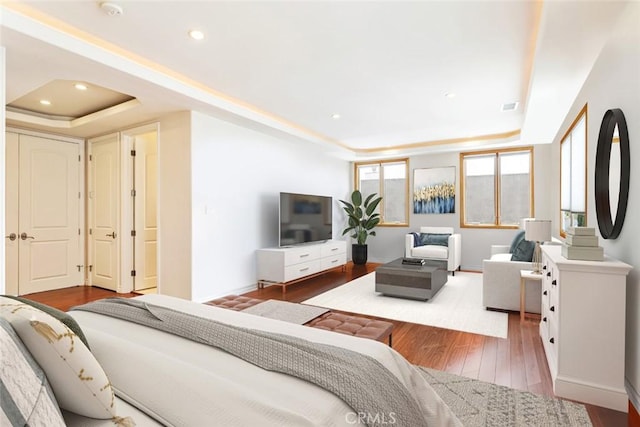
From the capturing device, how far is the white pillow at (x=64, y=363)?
746 millimetres

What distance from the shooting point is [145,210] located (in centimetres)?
511

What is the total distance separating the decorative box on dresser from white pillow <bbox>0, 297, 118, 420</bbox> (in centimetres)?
243

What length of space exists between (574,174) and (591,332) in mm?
2268

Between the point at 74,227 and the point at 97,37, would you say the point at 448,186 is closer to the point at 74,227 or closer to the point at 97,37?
the point at 97,37

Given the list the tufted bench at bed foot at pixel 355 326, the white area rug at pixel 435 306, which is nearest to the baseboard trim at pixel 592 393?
the white area rug at pixel 435 306

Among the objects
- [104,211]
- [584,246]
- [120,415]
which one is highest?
[104,211]

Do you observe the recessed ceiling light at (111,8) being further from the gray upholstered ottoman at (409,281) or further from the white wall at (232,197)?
the gray upholstered ottoman at (409,281)

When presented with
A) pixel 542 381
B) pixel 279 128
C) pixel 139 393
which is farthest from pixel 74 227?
pixel 542 381

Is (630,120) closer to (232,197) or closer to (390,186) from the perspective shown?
(232,197)

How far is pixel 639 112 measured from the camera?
1871 millimetres

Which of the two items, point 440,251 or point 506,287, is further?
point 440,251

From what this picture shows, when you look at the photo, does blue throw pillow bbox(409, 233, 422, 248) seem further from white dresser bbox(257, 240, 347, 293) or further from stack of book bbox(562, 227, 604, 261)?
stack of book bbox(562, 227, 604, 261)

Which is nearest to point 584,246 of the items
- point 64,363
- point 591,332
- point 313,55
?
point 591,332

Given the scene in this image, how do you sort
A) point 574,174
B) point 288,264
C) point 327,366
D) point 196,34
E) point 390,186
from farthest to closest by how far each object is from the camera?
1. point 390,186
2. point 288,264
3. point 574,174
4. point 196,34
5. point 327,366
